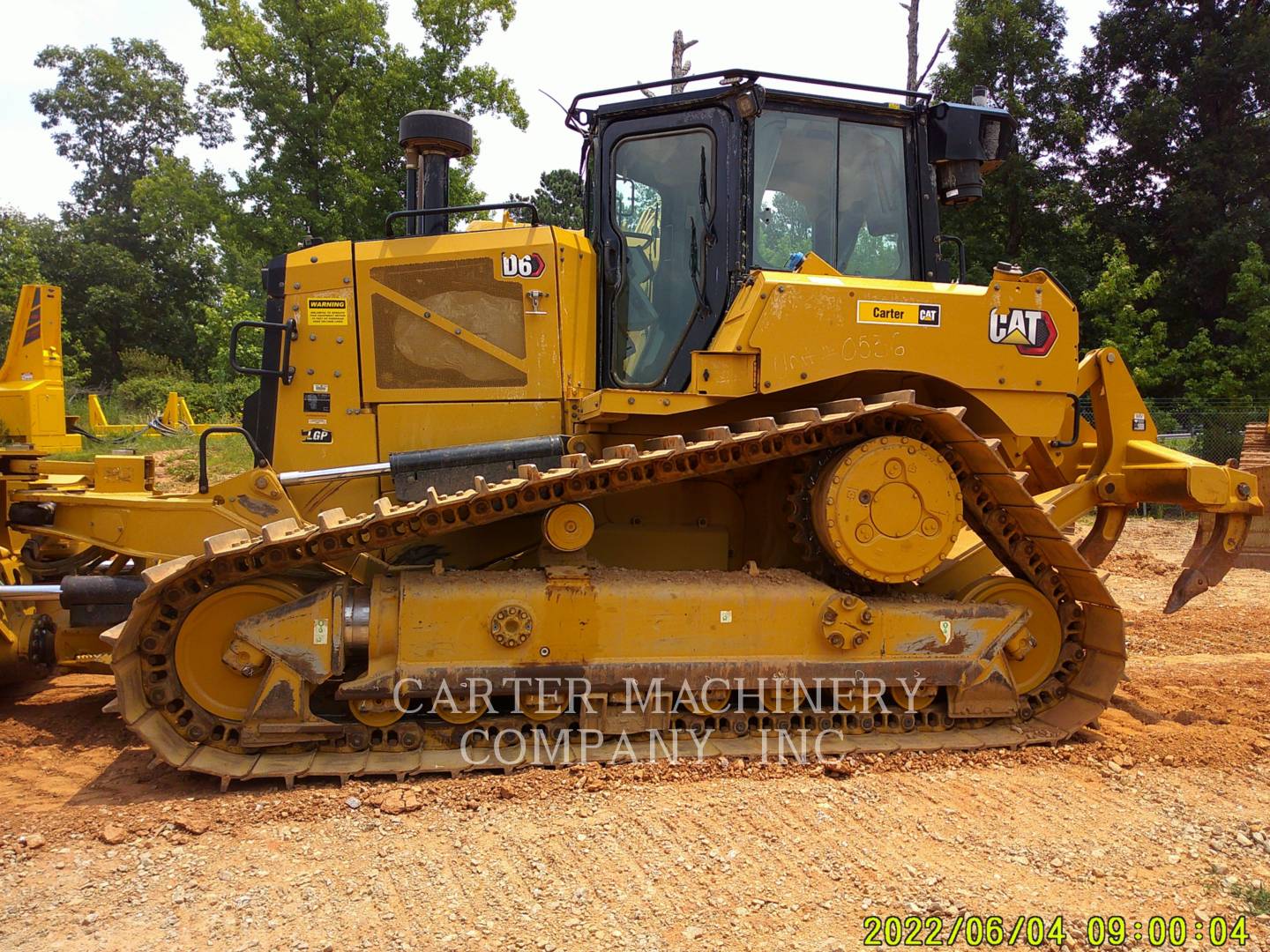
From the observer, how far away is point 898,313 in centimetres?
443

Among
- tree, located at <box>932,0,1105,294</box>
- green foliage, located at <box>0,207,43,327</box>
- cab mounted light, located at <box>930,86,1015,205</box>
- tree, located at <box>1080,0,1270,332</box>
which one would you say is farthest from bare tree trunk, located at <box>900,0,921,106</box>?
green foliage, located at <box>0,207,43,327</box>

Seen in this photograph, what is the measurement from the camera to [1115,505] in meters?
5.32

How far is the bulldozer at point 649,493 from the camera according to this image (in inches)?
164

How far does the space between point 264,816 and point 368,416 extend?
2.18 metres

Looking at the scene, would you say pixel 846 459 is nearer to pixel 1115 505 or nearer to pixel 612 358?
pixel 612 358

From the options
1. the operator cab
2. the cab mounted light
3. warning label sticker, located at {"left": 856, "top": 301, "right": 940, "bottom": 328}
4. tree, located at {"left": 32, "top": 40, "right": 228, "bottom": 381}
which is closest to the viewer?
warning label sticker, located at {"left": 856, "top": 301, "right": 940, "bottom": 328}

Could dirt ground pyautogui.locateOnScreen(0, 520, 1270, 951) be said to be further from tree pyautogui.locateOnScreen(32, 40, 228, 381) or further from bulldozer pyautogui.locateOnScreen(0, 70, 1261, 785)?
tree pyautogui.locateOnScreen(32, 40, 228, 381)

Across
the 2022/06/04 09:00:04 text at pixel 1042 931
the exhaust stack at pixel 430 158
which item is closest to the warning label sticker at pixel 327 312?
the exhaust stack at pixel 430 158

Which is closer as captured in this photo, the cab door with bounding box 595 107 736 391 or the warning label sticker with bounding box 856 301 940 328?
the warning label sticker with bounding box 856 301 940 328

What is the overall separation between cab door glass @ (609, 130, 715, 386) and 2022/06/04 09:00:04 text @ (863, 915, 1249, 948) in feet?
9.72

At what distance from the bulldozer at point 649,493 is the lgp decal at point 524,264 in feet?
0.05

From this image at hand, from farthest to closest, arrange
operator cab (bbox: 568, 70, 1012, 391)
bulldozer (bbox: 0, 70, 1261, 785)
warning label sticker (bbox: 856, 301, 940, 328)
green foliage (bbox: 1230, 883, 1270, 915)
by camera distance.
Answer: operator cab (bbox: 568, 70, 1012, 391) → warning label sticker (bbox: 856, 301, 940, 328) → bulldozer (bbox: 0, 70, 1261, 785) → green foliage (bbox: 1230, 883, 1270, 915)

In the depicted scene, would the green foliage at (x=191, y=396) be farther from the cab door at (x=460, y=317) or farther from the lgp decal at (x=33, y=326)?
the cab door at (x=460, y=317)

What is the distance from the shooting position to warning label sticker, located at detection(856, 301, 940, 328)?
4.39 metres
